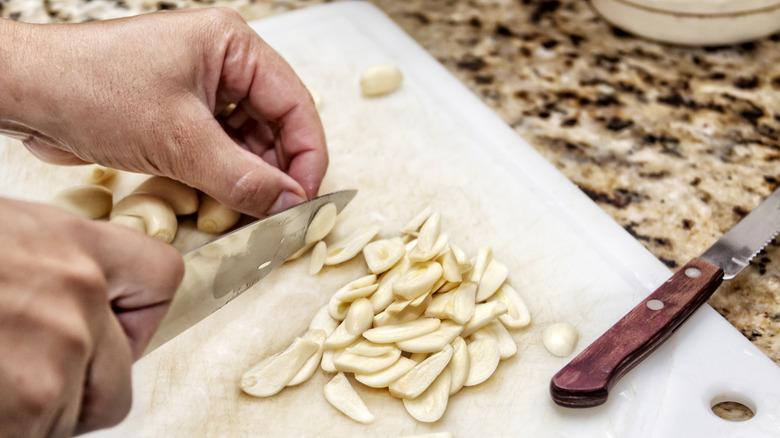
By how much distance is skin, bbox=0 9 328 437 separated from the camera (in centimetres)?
47

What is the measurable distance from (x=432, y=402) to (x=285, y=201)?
0.28 meters

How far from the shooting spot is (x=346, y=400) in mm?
788

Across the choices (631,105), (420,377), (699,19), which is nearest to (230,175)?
(420,377)

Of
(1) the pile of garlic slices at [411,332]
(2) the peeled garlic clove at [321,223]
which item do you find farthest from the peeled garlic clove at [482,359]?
(2) the peeled garlic clove at [321,223]

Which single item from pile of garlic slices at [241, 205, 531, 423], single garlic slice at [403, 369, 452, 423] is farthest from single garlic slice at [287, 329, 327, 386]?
single garlic slice at [403, 369, 452, 423]

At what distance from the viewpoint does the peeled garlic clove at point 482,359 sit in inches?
31.6

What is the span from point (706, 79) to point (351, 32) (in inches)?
22.3

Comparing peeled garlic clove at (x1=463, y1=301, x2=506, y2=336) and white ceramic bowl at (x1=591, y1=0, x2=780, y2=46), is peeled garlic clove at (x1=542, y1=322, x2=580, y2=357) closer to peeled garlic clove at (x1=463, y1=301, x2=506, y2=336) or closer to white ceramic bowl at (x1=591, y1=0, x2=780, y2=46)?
peeled garlic clove at (x1=463, y1=301, x2=506, y2=336)

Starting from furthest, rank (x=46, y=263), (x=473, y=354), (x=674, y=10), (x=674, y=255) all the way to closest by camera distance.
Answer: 1. (x=674, y=10)
2. (x=674, y=255)
3. (x=473, y=354)
4. (x=46, y=263)

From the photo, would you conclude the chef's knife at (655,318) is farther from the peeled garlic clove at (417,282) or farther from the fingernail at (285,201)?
the fingernail at (285,201)

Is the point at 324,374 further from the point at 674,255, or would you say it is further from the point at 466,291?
the point at 674,255

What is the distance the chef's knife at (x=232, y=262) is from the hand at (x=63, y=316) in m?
0.16

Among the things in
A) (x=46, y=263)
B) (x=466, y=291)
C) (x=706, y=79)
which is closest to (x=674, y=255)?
(x=466, y=291)

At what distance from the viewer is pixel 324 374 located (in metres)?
0.83
